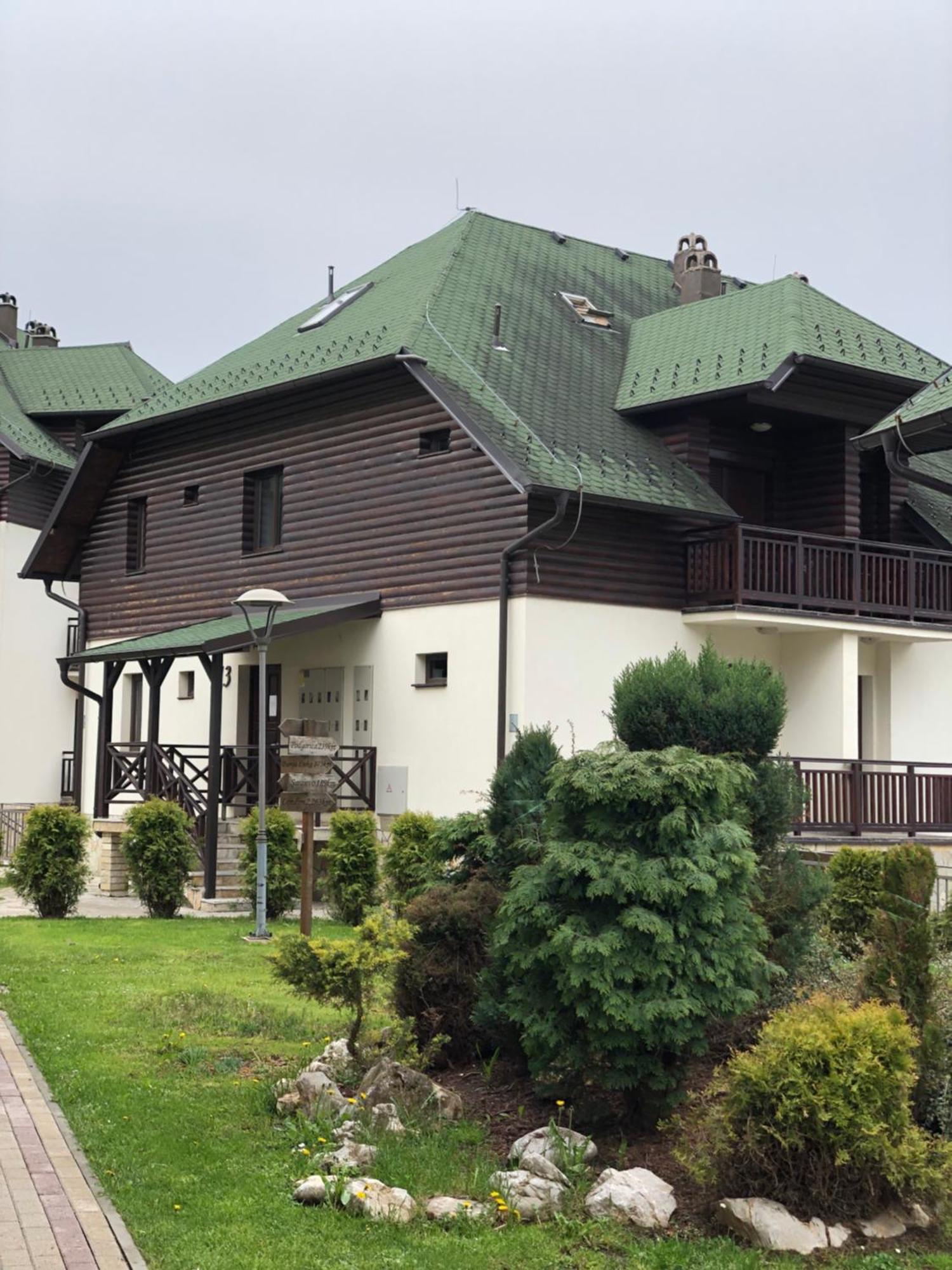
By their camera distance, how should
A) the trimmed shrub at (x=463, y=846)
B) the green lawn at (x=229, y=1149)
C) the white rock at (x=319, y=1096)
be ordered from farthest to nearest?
the trimmed shrub at (x=463, y=846) < the white rock at (x=319, y=1096) < the green lawn at (x=229, y=1149)

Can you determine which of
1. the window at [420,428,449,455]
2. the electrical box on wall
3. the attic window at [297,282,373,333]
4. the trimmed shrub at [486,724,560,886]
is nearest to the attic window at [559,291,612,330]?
the attic window at [297,282,373,333]

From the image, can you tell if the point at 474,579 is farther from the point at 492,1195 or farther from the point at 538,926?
the point at 492,1195

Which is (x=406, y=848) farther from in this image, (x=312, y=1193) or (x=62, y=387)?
(x=62, y=387)

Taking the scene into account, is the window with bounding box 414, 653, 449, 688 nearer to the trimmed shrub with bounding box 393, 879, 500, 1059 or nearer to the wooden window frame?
the wooden window frame

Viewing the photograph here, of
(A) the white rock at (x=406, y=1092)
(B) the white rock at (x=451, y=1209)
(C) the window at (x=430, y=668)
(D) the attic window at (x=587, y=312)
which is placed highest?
(D) the attic window at (x=587, y=312)

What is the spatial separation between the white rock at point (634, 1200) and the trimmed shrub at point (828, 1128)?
17 centimetres

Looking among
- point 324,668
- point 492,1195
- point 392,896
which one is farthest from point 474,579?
point 492,1195

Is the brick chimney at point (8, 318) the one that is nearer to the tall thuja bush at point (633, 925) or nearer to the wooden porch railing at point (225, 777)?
the wooden porch railing at point (225, 777)

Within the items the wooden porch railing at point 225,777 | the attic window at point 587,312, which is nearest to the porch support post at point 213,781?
the wooden porch railing at point 225,777

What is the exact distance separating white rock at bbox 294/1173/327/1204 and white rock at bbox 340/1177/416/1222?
0.09 metres

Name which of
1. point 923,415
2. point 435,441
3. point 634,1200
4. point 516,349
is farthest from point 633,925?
point 516,349

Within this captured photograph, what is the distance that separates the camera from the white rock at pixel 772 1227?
19.9 feet

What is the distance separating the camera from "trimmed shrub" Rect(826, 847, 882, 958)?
12965 mm

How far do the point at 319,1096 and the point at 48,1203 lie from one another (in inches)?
64.2
